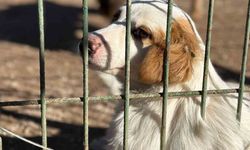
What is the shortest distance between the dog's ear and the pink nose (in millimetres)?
238

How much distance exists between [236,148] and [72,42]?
4279 mm

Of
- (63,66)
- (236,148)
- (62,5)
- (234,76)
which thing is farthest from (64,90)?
(62,5)

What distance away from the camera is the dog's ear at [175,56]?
2527 millimetres

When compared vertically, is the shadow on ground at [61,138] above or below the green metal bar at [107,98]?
below

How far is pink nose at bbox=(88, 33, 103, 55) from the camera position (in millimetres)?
2523

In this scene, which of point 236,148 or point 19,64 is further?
point 19,64

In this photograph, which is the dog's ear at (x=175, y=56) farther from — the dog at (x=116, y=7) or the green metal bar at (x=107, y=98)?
the dog at (x=116, y=7)

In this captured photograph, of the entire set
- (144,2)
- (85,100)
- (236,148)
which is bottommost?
(236,148)

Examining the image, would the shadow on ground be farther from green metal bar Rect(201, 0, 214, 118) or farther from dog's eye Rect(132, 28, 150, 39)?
green metal bar Rect(201, 0, 214, 118)

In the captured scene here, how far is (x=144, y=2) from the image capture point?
2734 mm

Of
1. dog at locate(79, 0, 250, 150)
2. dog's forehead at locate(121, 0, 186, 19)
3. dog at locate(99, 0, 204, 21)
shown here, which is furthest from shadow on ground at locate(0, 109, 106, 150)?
dog at locate(99, 0, 204, 21)

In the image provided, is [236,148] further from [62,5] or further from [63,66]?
[62,5]

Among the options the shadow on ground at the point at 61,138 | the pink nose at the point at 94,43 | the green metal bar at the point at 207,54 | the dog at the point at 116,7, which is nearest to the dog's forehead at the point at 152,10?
the pink nose at the point at 94,43

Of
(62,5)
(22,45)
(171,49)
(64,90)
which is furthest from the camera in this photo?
(62,5)
